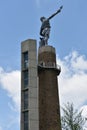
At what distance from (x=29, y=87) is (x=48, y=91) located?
27.9 ft

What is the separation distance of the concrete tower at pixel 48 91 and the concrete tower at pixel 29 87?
6.15 metres

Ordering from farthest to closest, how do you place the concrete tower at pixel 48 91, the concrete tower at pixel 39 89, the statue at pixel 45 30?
the statue at pixel 45 30
the concrete tower at pixel 48 91
the concrete tower at pixel 39 89

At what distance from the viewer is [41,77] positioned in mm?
56438

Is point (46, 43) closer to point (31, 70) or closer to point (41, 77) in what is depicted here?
point (41, 77)

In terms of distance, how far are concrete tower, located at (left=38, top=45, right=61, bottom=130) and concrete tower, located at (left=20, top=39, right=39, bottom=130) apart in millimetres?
6151

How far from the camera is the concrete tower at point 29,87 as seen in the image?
45.3 meters

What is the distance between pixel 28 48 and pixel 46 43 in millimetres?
10285

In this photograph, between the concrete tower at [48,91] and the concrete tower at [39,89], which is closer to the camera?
the concrete tower at [39,89]

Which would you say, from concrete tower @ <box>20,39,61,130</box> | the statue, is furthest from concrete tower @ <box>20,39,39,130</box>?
the statue

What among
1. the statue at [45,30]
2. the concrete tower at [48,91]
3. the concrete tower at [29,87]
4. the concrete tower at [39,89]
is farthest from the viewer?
the statue at [45,30]

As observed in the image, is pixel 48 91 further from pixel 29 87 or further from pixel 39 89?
pixel 29 87

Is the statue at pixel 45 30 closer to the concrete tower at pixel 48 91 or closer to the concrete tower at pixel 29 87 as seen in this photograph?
the concrete tower at pixel 48 91

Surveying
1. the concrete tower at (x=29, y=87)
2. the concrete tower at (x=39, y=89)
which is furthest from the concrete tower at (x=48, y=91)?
the concrete tower at (x=29, y=87)

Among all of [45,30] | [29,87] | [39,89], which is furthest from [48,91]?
[45,30]
